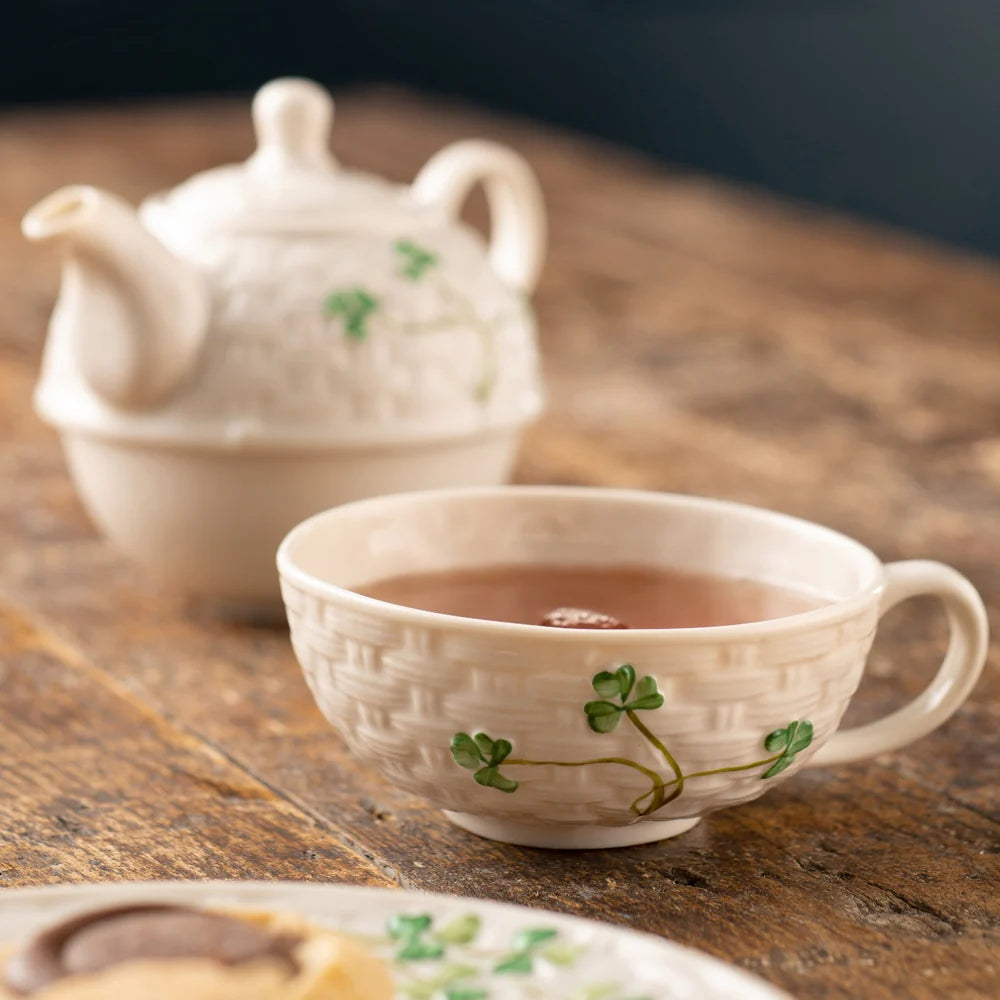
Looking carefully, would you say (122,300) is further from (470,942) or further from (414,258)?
(470,942)

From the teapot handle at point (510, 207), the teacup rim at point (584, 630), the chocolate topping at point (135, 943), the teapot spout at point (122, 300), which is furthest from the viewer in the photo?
the teapot handle at point (510, 207)

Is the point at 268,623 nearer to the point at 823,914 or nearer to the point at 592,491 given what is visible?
the point at 592,491

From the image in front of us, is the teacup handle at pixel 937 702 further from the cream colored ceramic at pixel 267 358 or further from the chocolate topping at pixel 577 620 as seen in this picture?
the cream colored ceramic at pixel 267 358

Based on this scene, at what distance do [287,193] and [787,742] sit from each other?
415 millimetres

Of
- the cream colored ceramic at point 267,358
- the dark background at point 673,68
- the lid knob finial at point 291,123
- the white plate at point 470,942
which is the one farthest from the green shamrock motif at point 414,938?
the dark background at point 673,68

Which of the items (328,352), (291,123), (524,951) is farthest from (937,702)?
(291,123)

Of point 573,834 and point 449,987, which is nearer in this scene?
point 449,987

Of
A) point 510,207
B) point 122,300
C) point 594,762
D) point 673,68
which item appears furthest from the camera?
point 673,68

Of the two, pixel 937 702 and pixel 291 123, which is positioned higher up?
pixel 291 123

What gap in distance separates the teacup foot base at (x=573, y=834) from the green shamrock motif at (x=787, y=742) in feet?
0.15

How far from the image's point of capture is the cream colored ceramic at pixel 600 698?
1.79 feet

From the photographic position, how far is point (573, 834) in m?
0.61

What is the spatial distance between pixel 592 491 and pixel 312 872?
186mm

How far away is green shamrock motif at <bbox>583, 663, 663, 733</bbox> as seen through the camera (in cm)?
54
